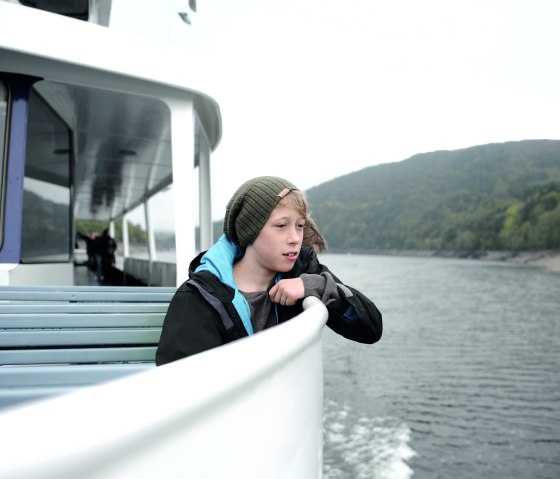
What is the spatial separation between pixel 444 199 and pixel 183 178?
124 metres

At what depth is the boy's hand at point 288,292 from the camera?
185 centimetres

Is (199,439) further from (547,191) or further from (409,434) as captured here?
(547,191)

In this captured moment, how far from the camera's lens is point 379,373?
22.5 meters

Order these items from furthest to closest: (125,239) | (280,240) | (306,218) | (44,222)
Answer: (125,239), (44,222), (306,218), (280,240)

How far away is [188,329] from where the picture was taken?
5.44 feet

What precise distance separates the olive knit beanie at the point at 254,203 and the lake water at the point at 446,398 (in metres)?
11.6

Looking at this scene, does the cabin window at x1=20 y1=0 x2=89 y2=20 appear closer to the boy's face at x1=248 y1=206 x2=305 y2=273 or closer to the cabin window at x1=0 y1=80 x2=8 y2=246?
the cabin window at x1=0 y1=80 x2=8 y2=246

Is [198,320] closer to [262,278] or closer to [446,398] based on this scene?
[262,278]

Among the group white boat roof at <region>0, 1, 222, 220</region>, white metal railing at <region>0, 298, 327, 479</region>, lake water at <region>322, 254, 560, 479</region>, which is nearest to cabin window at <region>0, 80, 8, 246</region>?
white boat roof at <region>0, 1, 222, 220</region>

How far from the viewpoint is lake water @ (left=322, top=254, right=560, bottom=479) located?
14844 mm

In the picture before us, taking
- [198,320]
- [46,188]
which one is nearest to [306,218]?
Answer: [198,320]

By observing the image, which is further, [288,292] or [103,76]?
[103,76]

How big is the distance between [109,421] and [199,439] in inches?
8.8

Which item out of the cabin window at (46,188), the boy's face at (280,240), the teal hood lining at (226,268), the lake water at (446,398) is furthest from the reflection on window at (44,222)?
the lake water at (446,398)
